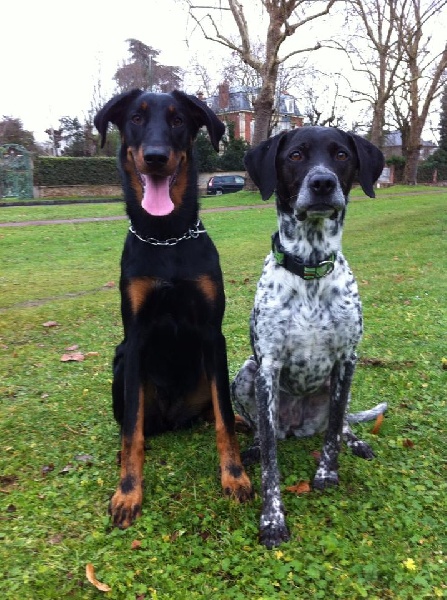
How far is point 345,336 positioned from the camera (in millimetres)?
2756

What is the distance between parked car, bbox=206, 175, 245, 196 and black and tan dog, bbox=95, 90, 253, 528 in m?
30.7

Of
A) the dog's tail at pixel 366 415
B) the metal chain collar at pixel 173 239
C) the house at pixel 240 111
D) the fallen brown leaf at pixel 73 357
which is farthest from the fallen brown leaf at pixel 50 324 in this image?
the house at pixel 240 111

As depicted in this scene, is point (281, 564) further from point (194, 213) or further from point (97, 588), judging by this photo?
point (194, 213)

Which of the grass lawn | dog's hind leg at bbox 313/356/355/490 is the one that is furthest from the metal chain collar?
the grass lawn

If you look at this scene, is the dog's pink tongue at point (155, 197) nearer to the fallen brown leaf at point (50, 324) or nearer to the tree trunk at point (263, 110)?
the fallen brown leaf at point (50, 324)

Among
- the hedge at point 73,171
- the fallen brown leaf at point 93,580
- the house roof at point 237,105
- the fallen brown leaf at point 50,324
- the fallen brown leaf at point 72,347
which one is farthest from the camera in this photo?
the house roof at point 237,105

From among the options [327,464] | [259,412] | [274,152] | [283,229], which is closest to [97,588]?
[259,412]

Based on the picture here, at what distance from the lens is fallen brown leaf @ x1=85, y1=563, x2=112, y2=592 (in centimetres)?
222

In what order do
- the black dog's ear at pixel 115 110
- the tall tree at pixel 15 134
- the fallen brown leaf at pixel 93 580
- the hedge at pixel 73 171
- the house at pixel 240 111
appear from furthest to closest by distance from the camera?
1. the house at pixel 240 111
2. the tall tree at pixel 15 134
3. the hedge at pixel 73 171
4. the black dog's ear at pixel 115 110
5. the fallen brown leaf at pixel 93 580

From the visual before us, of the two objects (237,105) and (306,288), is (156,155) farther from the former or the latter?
(237,105)

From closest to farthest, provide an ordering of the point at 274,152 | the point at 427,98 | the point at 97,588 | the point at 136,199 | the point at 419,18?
the point at 97,588
the point at 274,152
the point at 136,199
the point at 419,18
the point at 427,98

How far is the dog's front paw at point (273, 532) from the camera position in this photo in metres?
2.48

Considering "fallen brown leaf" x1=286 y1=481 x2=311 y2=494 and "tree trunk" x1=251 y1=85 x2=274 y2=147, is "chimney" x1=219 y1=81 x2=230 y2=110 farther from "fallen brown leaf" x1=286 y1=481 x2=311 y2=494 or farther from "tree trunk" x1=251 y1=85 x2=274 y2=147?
"fallen brown leaf" x1=286 y1=481 x2=311 y2=494

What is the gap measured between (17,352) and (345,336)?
11.2 ft
